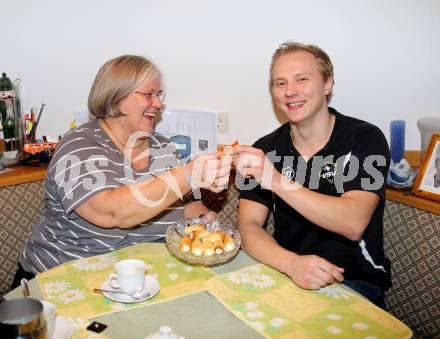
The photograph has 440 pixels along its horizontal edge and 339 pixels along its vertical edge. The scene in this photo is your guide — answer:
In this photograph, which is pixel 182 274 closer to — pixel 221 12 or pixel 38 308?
pixel 38 308

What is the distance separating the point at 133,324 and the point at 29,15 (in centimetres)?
177

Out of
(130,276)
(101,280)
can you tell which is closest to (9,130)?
(101,280)

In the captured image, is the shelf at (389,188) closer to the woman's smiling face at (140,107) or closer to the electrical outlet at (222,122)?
the electrical outlet at (222,122)

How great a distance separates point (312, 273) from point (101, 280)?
58 centimetres

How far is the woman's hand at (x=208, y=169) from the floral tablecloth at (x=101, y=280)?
0.26 meters

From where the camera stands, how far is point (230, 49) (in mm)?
2207

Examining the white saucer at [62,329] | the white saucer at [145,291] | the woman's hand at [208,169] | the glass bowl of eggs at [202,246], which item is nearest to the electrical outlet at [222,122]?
the woman's hand at [208,169]

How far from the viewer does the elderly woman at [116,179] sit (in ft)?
5.21

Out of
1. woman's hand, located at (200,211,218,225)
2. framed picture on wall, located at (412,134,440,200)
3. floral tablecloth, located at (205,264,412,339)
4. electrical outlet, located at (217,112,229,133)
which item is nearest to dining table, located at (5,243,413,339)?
floral tablecloth, located at (205,264,412,339)

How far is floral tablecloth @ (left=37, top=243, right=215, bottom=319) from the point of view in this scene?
1.22 m

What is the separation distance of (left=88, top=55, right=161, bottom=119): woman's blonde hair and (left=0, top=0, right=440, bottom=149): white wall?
0.46 metres

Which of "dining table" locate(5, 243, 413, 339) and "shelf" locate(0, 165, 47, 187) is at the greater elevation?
"shelf" locate(0, 165, 47, 187)

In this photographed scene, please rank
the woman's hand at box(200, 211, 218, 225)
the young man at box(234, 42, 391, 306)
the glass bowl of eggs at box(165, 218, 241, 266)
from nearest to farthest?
the glass bowl of eggs at box(165, 218, 241, 266) < the young man at box(234, 42, 391, 306) < the woman's hand at box(200, 211, 218, 225)

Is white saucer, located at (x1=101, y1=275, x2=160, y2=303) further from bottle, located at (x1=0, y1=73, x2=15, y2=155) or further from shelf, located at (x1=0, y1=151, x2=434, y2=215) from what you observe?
bottle, located at (x1=0, y1=73, x2=15, y2=155)
